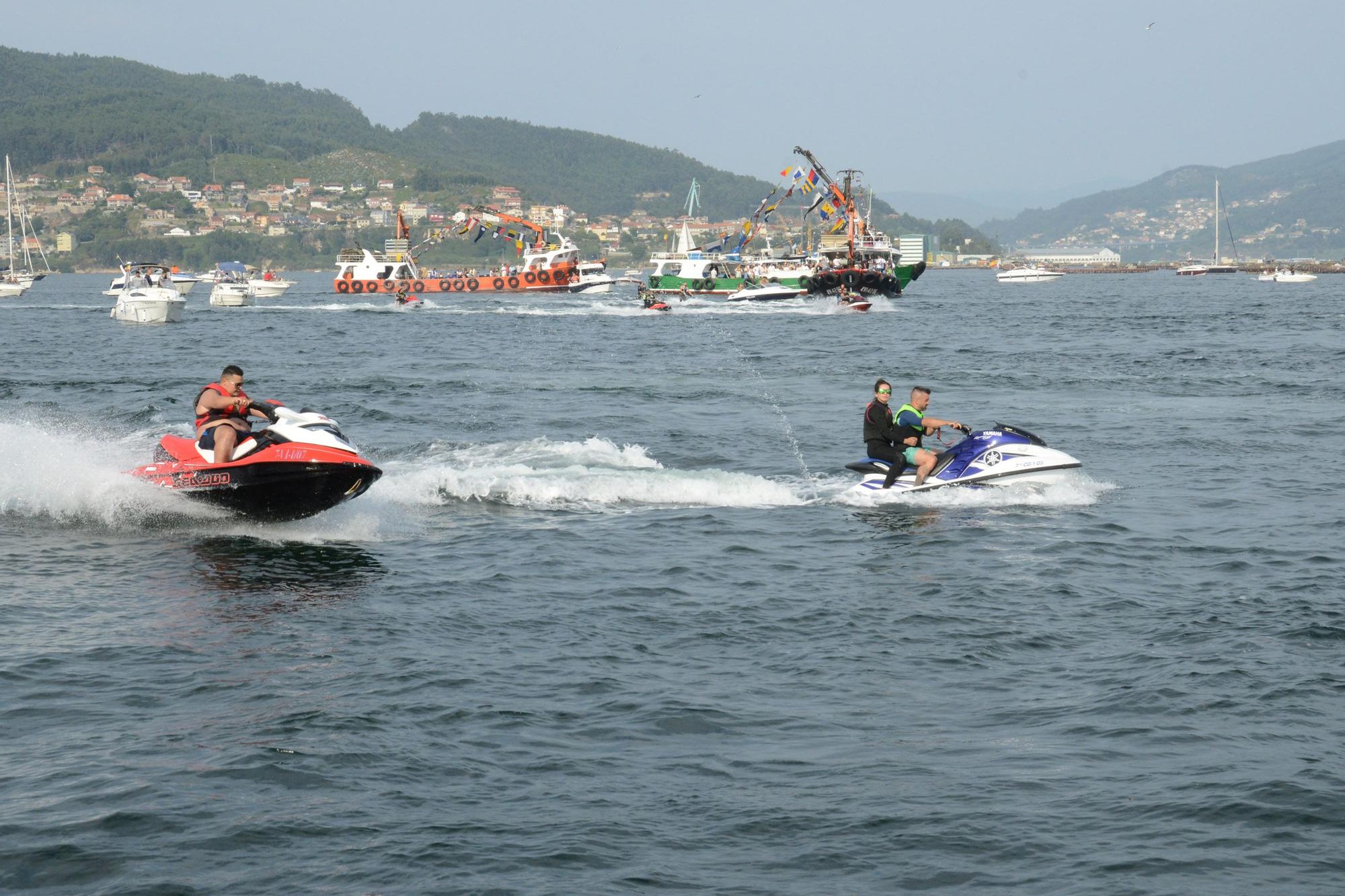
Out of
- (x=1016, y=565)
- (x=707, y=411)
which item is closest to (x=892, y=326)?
(x=707, y=411)

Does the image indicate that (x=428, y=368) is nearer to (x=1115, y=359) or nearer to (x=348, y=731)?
(x=1115, y=359)

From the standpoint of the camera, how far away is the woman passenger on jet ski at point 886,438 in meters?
17.1

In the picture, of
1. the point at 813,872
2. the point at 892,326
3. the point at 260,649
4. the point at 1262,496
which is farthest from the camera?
the point at 892,326

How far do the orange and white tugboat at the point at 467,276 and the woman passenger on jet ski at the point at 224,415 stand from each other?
7924cm

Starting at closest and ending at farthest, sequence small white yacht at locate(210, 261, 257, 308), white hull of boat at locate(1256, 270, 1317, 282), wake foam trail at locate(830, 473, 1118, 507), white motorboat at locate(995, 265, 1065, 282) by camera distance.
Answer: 1. wake foam trail at locate(830, 473, 1118, 507)
2. small white yacht at locate(210, 261, 257, 308)
3. white hull of boat at locate(1256, 270, 1317, 282)
4. white motorboat at locate(995, 265, 1065, 282)

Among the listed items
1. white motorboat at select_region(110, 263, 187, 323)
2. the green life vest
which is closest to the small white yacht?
white motorboat at select_region(110, 263, 187, 323)

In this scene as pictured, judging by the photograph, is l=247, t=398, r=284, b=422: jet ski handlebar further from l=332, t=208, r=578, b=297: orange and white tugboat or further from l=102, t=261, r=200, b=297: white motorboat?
l=332, t=208, r=578, b=297: orange and white tugboat

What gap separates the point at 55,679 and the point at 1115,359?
34.6 meters

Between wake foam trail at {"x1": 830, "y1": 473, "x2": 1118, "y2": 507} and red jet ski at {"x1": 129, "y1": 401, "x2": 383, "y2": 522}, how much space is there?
20.1 ft

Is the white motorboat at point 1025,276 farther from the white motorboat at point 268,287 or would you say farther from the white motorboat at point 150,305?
the white motorboat at point 150,305

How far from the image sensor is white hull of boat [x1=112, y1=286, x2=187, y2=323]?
6031cm

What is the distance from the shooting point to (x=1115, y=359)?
39.7 meters

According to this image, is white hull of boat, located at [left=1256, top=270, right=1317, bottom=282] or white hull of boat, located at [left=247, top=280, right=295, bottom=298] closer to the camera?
white hull of boat, located at [left=247, top=280, right=295, bottom=298]

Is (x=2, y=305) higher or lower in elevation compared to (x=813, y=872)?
higher
